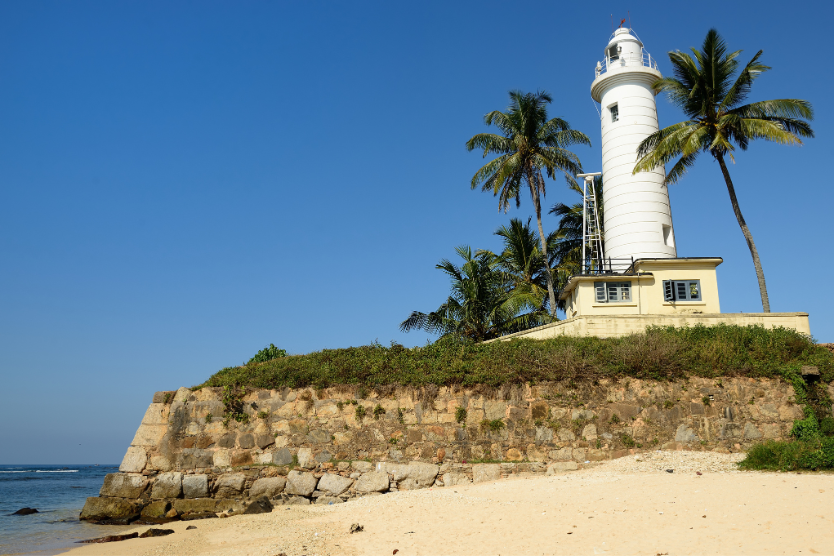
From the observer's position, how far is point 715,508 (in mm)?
8016

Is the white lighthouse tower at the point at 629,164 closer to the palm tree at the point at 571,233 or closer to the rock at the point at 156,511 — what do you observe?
the palm tree at the point at 571,233

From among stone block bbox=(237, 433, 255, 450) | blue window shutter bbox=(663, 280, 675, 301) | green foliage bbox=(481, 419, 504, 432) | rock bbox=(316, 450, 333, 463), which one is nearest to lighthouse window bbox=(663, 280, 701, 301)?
blue window shutter bbox=(663, 280, 675, 301)

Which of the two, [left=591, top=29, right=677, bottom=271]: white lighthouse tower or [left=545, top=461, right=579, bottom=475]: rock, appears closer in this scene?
[left=545, top=461, right=579, bottom=475]: rock

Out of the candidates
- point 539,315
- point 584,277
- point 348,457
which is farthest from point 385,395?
point 539,315

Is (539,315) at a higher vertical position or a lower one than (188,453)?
higher

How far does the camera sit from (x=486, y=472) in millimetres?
13422

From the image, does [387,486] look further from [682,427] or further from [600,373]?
[682,427]

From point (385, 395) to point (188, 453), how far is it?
585 centimetres

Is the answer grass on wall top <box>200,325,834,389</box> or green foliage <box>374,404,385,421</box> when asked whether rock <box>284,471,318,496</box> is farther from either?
grass on wall top <box>200,325,834,389</box>

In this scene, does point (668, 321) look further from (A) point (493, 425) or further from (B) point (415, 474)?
(B) point (415, 474)

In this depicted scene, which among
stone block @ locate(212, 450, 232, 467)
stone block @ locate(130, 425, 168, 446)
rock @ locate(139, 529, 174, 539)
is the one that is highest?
stone block @ locate(130, 425, 168, 446)

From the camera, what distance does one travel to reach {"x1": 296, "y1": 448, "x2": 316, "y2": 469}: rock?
48.2 feet

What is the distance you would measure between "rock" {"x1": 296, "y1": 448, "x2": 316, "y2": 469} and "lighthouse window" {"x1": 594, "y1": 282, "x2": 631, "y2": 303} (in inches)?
511

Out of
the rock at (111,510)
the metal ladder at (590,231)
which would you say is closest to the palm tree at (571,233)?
the metal ladder at (590,231)
